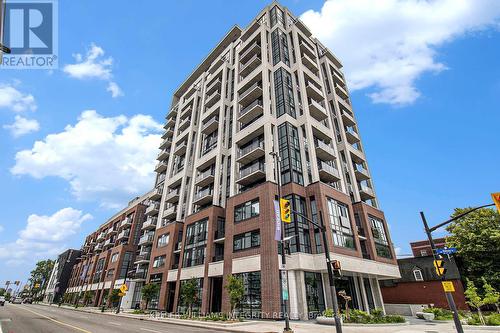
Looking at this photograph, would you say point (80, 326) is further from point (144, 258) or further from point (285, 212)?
point (144, 258)

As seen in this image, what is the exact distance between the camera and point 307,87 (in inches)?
1555

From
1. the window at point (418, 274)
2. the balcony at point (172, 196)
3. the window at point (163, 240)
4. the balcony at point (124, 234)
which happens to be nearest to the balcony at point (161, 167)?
the balcony at point (172, 196)

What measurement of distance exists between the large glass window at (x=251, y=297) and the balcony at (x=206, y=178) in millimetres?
16838

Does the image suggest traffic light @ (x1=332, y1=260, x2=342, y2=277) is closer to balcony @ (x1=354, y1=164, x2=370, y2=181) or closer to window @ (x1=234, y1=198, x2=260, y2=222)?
window @ (x1=234, y1=198, x2=260, y2=222)

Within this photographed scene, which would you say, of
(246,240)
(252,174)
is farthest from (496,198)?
(252,174)

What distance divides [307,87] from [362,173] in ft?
55.0

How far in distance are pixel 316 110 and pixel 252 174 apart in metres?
15.1

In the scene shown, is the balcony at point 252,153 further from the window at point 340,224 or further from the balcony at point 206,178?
the window at point 340,224

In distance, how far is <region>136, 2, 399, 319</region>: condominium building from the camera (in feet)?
90.0

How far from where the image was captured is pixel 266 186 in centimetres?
2989

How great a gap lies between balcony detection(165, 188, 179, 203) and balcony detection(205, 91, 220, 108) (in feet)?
59.0

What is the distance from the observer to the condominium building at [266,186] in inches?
1080

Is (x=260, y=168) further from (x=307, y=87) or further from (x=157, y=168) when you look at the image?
(x=157, y=168)

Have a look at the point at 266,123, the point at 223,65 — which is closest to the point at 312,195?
the point at 266,123
